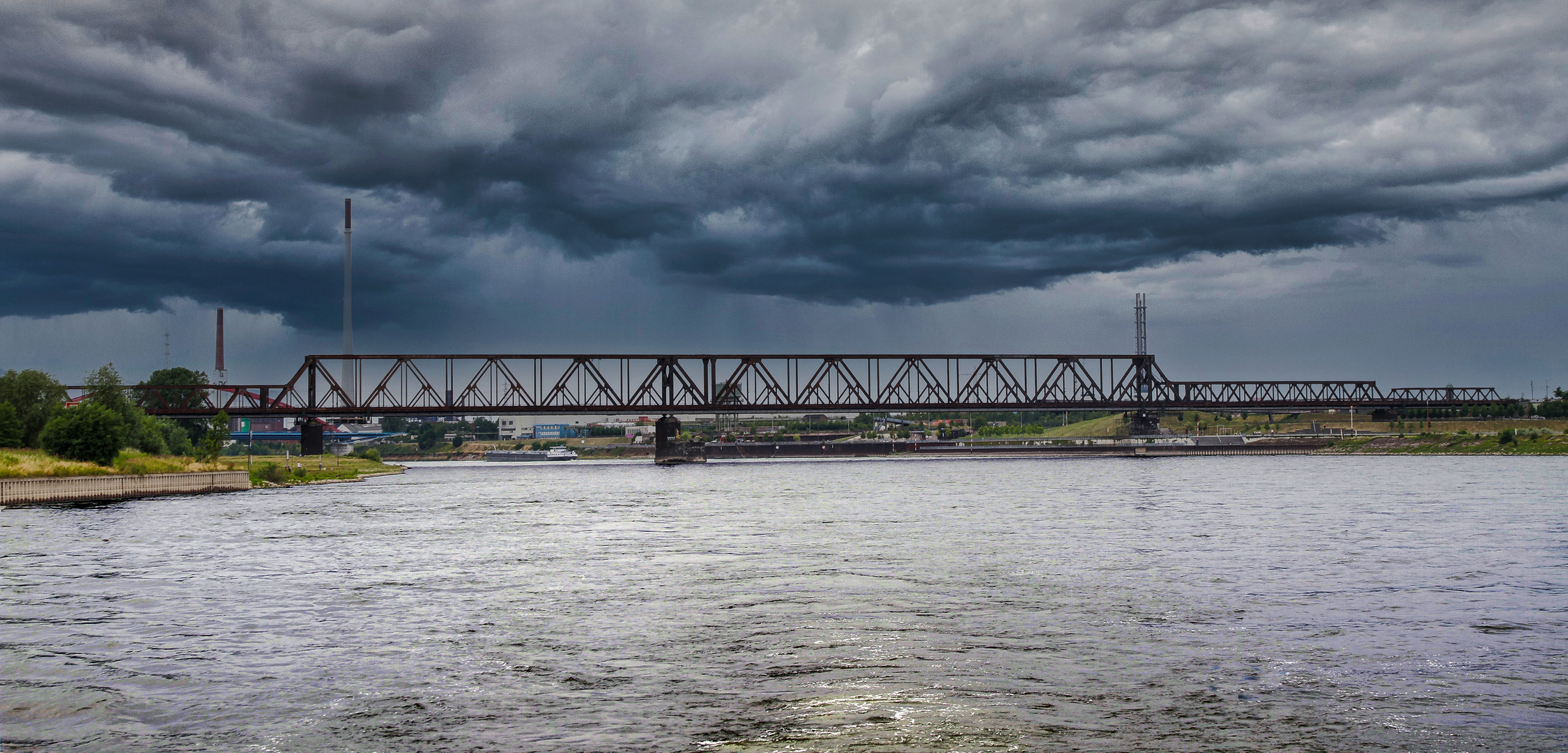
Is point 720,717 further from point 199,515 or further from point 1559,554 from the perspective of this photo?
point 199,515

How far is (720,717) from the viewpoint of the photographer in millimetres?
19828

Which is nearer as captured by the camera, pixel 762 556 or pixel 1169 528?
pixel 762 556

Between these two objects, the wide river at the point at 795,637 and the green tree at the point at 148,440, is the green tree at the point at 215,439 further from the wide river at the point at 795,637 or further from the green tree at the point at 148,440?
the wide river at the point at 795,637

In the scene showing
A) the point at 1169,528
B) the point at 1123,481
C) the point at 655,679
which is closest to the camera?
the point at 655,679

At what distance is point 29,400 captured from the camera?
128 metres

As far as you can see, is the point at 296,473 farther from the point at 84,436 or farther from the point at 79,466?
the point at 79,466

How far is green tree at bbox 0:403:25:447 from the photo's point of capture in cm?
11825

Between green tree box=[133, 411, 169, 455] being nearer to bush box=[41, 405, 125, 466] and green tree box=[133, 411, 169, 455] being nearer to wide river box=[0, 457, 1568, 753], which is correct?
bush box=[41, 405, 125, 466]

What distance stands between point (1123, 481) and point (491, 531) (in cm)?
8694

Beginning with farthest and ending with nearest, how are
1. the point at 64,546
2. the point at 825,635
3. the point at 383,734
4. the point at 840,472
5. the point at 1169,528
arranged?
1. the point at 840,472
2. the point at 1169,528
3. the point at 64,546
4. the point at 825,635
5. the point at 383,734

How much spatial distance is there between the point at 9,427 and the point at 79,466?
24.1 metres

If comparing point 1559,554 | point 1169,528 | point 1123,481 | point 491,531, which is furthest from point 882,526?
point 1123,481

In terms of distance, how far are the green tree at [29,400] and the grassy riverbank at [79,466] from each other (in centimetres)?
1079

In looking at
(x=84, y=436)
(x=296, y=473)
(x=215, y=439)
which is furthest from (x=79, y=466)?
(x=215, y=439)
